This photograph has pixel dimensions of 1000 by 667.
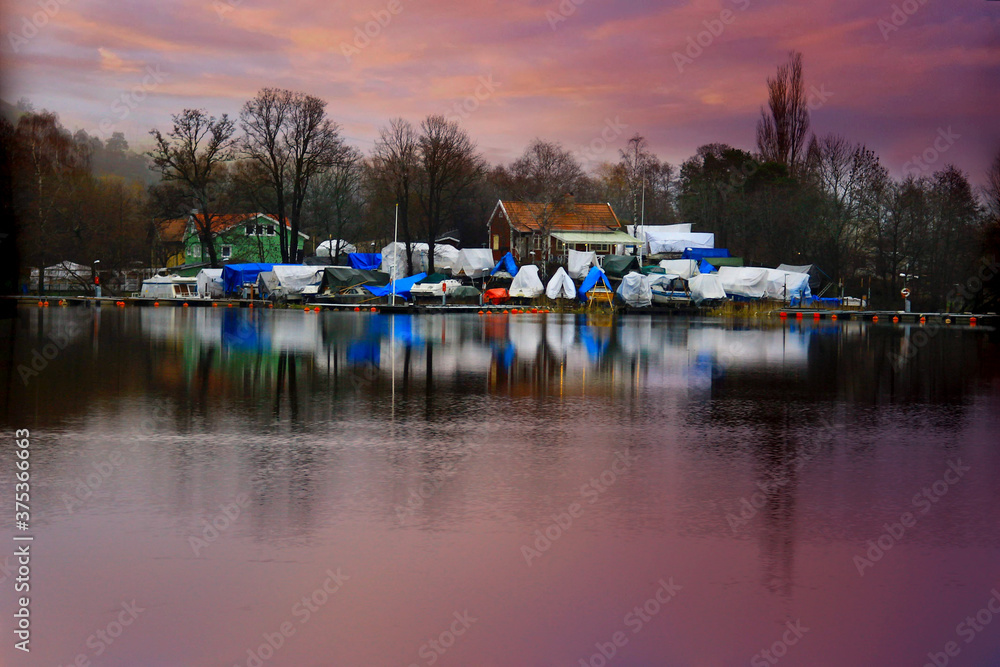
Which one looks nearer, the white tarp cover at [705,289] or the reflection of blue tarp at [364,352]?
the reflection of blue tarp at [364,352]

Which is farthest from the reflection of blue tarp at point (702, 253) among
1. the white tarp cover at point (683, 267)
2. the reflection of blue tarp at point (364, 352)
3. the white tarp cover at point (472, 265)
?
the reflection of blue tarp at point (364, 352)

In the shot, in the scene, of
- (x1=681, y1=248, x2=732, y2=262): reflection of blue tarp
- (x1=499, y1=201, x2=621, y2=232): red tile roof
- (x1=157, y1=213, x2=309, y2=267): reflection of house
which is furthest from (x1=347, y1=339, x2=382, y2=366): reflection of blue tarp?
(x1=157, y1=213, x2=309, y2=267): reflection of house

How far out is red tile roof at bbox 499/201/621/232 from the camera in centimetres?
9731

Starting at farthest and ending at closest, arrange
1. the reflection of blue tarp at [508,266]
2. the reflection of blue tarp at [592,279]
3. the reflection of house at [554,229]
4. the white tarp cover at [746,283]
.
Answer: the reflection of house at [554,229], the reflection of blue tarp at [508,266], the reflection of blue tarp at [592,279], the white tarp cover at [746,283]

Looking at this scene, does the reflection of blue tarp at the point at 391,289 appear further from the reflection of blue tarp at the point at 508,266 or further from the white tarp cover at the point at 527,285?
the reflection of blue tarp at the point at 508,266

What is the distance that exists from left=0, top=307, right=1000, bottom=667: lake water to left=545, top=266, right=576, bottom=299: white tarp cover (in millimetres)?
52504

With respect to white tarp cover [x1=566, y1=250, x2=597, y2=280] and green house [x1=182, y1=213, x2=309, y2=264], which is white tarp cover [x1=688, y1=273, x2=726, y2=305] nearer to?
white tarp cover [x1=566, y1=250, x2=597, y2=280]

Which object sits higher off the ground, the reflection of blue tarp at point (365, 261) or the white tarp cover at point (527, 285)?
the reflection of blue tarp at point (365, 261)

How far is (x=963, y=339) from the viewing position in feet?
127

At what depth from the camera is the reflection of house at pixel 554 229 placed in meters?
95.6

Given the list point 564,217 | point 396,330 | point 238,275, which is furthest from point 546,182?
point 396,330

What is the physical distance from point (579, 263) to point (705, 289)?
17.5 m

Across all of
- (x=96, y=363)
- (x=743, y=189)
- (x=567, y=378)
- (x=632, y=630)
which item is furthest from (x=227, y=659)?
(x=743, y=189)

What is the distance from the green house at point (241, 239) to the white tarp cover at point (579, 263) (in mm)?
33467
